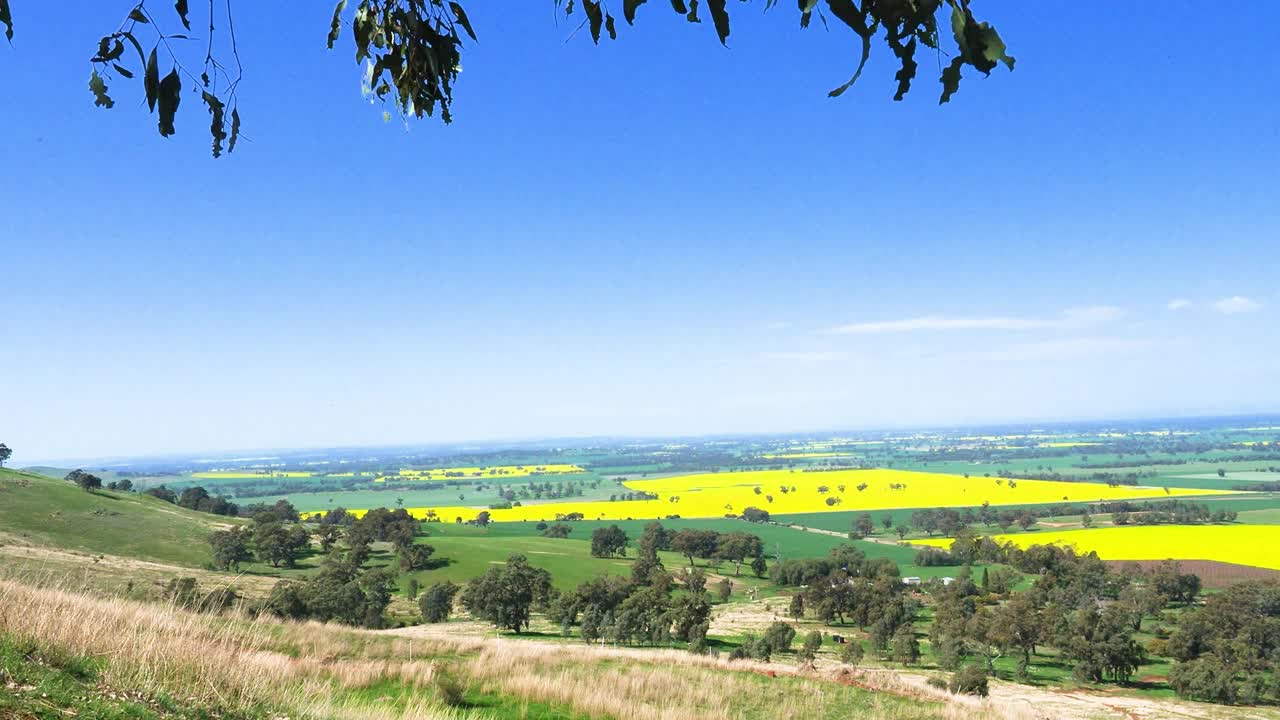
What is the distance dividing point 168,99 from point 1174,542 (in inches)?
4639

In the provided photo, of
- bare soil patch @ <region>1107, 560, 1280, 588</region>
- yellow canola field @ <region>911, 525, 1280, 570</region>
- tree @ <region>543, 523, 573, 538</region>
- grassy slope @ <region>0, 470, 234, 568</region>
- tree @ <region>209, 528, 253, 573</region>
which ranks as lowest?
yellow canola field @ <region>911, 525, 1280, 570</region>

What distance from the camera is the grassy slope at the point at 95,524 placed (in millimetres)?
59812

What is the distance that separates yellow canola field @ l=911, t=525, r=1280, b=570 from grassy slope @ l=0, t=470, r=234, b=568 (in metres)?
97.2

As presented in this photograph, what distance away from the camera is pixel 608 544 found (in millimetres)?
93125

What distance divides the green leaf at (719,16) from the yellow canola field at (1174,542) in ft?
325

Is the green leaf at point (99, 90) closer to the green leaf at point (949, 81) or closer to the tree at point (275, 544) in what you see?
the green leaf at point (949, 81)

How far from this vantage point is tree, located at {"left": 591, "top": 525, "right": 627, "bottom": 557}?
304 ft

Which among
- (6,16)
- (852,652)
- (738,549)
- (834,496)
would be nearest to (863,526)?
(738,549)

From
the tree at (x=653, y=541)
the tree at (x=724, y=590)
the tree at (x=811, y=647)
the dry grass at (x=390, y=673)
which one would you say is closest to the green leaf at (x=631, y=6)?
the dry grass at (x=390, y=673)

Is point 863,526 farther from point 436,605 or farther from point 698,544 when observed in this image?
point 436,605

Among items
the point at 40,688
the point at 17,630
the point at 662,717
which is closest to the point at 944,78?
the point at 40,688

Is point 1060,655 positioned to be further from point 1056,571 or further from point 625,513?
point 625,513

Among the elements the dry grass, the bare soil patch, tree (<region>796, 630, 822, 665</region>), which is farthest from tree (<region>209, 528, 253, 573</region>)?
the bare soil patch

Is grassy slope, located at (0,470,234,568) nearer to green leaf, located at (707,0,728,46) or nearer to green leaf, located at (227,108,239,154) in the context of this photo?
green leaf, located at (227,108,239,154)
